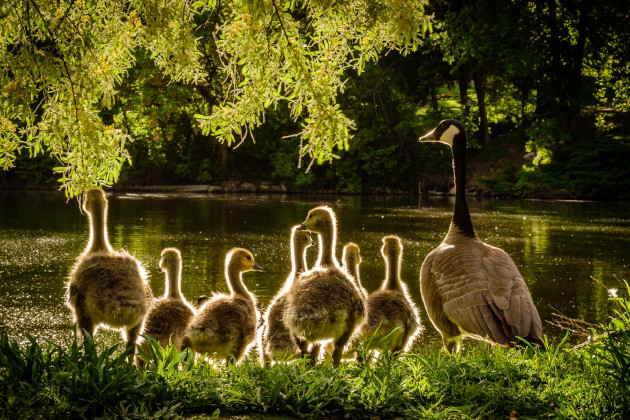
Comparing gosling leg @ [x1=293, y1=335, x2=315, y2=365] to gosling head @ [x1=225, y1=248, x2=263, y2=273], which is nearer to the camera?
gosling leg @ [x1=293, y1=335, x2=315, y2=365]

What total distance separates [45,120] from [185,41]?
1619mm

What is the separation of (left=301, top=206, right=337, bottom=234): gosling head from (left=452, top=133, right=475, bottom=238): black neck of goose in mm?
1493

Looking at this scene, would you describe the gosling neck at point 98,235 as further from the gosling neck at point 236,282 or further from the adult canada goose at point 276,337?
the adult canada goose at point 276,337

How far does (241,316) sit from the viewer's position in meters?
6.73

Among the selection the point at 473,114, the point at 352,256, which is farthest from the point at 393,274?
the point at 473,114

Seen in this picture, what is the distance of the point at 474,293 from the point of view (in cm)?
675

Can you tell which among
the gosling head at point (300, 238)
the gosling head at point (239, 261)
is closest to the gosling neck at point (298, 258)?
the gosling head at point (300, 238)

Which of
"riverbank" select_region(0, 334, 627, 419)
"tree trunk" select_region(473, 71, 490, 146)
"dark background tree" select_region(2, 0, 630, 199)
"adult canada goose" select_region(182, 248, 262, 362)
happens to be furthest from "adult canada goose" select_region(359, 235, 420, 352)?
"tree trunk" select_region(473, 71, 490, 146)

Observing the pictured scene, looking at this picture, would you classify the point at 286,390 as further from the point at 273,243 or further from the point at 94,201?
the point at 273,243

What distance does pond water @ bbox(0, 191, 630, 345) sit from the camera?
1200 centimetres

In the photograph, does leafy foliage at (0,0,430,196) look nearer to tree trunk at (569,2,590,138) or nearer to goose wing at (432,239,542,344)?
goose wing at (432,239,542,344)

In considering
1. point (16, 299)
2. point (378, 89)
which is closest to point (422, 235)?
point (16, 299)

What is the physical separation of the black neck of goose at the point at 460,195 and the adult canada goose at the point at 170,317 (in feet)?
10.1

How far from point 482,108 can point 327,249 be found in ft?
137
